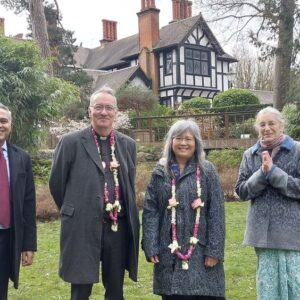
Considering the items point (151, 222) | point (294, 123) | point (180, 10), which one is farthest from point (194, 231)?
point (180, 10)

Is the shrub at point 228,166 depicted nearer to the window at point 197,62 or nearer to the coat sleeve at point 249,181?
the coat sleeve at point 249,181

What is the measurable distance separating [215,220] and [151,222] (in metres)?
0.47

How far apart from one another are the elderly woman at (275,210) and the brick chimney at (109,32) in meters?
41.5

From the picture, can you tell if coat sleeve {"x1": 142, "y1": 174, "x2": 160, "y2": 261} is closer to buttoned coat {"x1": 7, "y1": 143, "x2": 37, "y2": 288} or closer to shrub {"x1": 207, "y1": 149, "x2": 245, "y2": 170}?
buttoned coat {"x1": 7, "y1": 143, "x2": 37, "y2": 288}

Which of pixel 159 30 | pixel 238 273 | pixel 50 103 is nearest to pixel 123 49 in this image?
pixel 159 30

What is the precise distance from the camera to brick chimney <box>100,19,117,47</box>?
44.2 metres

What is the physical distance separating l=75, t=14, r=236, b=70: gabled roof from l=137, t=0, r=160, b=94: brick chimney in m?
0.64

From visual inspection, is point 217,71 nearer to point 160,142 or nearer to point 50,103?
point 160,142

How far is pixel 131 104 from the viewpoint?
26266 millimetres

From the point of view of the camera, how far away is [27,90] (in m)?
11.7

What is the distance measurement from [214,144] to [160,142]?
7.66 feet

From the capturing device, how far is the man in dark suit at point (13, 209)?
3607 mm

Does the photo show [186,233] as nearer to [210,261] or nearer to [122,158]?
[210,261]

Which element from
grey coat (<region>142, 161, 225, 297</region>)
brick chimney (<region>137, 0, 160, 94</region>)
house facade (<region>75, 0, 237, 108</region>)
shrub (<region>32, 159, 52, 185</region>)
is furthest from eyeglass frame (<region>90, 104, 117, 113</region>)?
brick chimney (<region>137, 0, 160, 94</region>)
